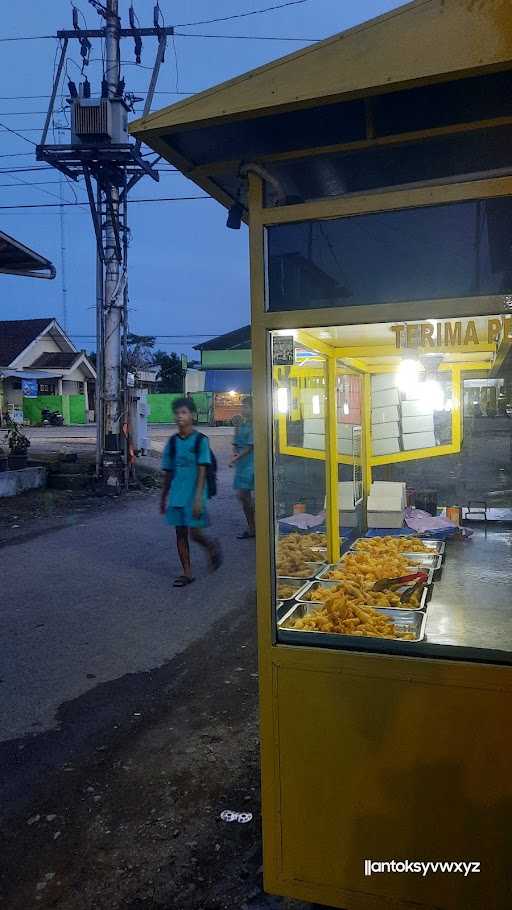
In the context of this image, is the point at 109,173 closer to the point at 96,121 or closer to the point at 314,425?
the point at 96,121

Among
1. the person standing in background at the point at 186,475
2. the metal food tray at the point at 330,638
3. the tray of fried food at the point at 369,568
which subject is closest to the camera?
the metal food tray at the point at 330,638

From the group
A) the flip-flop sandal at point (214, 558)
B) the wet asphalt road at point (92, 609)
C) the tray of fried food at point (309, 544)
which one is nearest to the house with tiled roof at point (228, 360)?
the wet asphalt road at point (92, 609)

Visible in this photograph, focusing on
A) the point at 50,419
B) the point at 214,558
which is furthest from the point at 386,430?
the point at 50,419

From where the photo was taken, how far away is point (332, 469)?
481 cm

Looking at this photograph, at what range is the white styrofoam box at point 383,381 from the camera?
543 centimetres

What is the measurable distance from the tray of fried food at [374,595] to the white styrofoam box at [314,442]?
1.22m

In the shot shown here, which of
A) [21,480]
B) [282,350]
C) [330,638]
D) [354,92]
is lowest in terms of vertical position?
[21,480]

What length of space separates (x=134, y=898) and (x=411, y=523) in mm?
3513

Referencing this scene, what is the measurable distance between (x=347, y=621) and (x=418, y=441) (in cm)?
286

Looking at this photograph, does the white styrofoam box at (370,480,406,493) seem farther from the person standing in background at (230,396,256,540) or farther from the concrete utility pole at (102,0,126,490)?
the concrete utility pole at (102,0,126,490)

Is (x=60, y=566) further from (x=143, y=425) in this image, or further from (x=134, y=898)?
(x=143, y=425)

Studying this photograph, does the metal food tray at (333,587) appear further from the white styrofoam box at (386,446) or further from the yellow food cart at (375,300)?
the white styrofoam box at (386,446)

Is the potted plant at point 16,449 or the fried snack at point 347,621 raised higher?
the potted plant at point 16,449

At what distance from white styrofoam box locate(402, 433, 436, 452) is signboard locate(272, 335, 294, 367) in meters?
3.25
